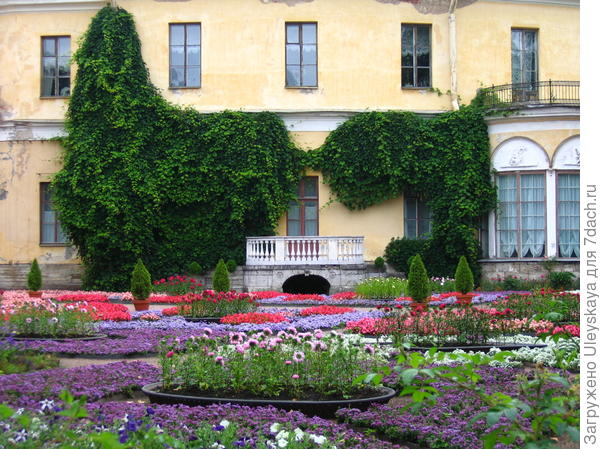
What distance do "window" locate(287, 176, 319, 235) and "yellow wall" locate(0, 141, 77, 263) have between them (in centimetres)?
709

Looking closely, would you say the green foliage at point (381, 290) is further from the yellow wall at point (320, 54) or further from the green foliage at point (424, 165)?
the yellow wall at point (320, 54)

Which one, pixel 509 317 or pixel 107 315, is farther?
pixel 107 315

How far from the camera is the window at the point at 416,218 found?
26781 mm

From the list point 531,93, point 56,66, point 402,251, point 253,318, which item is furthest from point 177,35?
point 253,318

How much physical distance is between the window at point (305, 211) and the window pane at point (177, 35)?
19.5ft

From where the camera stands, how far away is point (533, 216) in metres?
25.2

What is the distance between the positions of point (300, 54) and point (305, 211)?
5048 mm

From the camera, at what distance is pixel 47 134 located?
27.3m

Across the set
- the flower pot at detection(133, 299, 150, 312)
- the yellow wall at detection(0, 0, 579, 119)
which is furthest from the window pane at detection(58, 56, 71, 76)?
the flower pot at detection(133, 299, 150, 312)

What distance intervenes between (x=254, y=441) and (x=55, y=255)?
72.7 ft

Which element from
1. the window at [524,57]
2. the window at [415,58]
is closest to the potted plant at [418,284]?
the window at [415,58]
